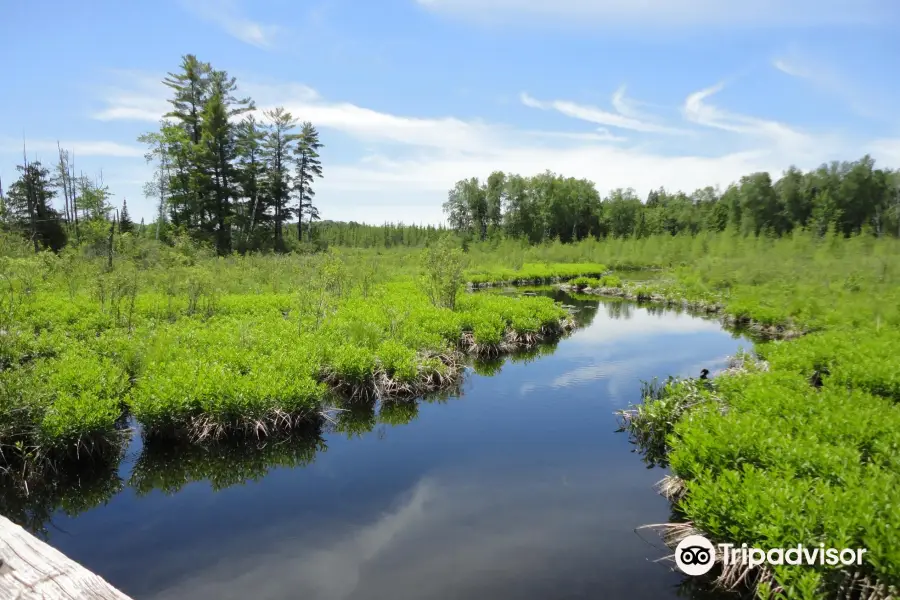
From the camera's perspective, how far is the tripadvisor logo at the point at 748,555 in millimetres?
4242

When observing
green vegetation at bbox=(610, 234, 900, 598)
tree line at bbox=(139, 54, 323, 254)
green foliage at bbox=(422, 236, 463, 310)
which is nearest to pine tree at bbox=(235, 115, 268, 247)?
tree line at bbox=(139, 54, 323, 254)

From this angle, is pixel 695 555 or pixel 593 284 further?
pixel 593 284

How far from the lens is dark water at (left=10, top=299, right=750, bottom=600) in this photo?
18.1 ft

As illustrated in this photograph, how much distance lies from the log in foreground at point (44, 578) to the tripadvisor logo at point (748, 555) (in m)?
5.10

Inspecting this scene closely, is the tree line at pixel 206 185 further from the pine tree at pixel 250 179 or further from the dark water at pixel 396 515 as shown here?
the dark water at pixel 396 515

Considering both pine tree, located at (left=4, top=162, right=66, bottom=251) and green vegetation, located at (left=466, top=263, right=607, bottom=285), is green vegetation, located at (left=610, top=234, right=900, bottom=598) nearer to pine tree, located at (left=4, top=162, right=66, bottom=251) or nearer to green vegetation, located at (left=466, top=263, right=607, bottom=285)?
green vegetation, located at (left=466, top=263, right=607, bottom=285)

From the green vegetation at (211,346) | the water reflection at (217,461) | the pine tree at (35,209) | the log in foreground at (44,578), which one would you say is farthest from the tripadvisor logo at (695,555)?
the pine tree at (35,209)

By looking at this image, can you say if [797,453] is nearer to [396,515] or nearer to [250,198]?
[396,515]

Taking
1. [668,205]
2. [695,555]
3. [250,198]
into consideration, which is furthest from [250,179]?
[668,205]

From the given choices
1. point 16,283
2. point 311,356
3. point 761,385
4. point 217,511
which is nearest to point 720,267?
point 761,385

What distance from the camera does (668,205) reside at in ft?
257

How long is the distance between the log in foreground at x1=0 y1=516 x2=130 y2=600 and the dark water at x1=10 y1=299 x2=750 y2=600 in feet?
11.9

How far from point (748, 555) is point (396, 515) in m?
4.18

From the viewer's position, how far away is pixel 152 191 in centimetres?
4353
